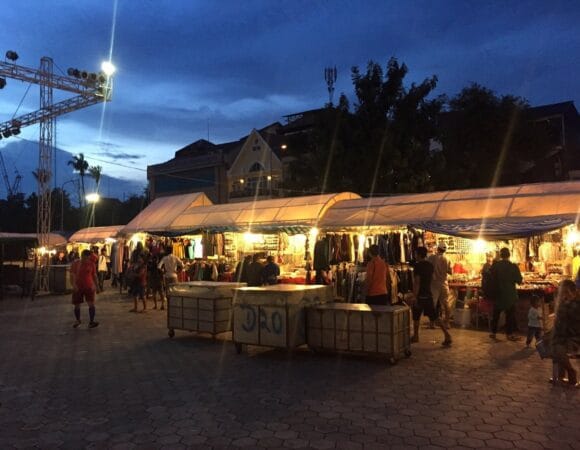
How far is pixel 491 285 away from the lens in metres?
9.73

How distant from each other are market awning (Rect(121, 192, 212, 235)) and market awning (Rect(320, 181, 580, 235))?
23.5 feet

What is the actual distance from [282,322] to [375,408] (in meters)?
2.91

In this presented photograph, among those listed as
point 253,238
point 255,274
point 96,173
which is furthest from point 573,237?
point 96,173

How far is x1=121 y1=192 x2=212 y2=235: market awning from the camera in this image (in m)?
19.9

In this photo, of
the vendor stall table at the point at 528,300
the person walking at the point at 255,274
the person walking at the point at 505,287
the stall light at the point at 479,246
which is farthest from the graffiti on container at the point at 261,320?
the stall light at the point at 479,246

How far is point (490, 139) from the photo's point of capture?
26766 mm

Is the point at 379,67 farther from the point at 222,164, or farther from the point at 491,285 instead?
the point at 222,164

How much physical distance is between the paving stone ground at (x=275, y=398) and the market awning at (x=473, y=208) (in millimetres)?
3421

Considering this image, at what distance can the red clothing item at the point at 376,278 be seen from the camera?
938cm

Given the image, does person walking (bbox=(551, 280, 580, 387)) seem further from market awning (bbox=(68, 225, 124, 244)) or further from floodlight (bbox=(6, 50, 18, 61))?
market awning (bbox=(68, 225, 124, 244))

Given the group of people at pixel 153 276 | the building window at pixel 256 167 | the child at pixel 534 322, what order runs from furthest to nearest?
the building window at pixel 256 167
the group of people at pixel 153 276
the child at pixel 534 322

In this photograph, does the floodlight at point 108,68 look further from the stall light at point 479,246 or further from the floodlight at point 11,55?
the stall light at point 479,246

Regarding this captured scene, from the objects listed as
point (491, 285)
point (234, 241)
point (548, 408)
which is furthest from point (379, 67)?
point (548, 408)

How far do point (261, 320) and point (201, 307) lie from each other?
1950mm
